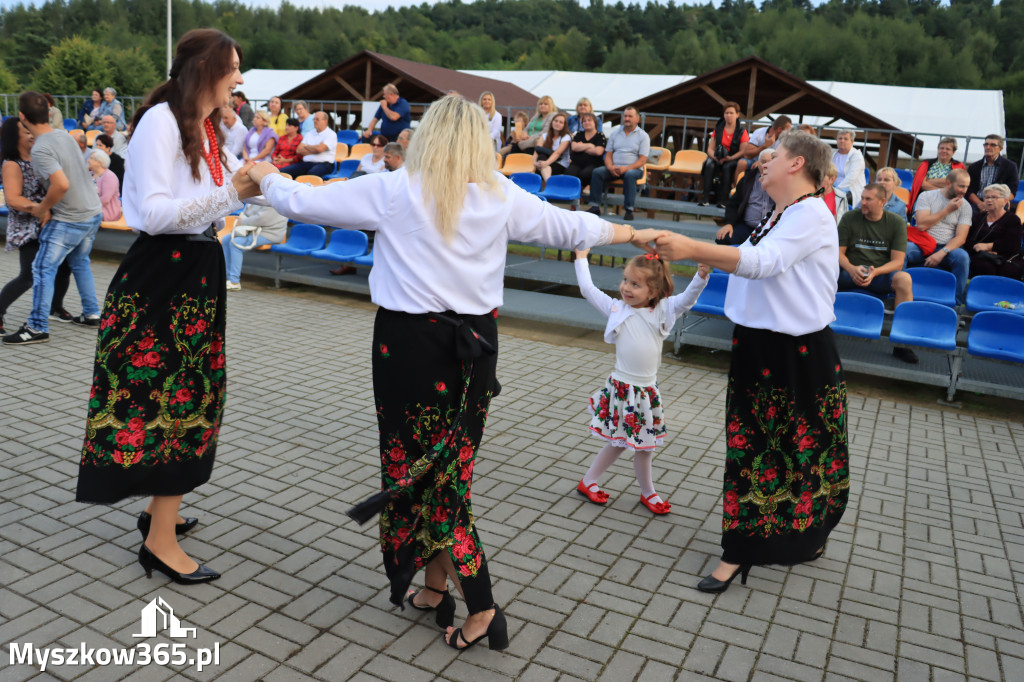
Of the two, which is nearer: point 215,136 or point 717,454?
point 215,136

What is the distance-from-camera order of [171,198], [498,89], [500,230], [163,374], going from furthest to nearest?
[498,89] < [163,374] < [171,198] < [500,230]

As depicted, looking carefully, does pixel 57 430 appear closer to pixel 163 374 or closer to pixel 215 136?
pixel 163 374

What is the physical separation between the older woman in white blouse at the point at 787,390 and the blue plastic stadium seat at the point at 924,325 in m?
3.77

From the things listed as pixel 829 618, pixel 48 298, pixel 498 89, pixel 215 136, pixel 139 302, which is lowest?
pixel 829 618

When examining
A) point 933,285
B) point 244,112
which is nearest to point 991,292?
point 933,285

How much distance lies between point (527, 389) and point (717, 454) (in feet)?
5.83

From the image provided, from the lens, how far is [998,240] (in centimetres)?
840

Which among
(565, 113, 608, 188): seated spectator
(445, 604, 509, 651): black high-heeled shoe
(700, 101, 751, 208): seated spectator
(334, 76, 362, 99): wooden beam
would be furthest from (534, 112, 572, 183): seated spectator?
(334, 76, 362, 99): wooden beam

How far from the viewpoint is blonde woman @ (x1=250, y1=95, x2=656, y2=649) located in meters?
2.65

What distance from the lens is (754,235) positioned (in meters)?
3.56

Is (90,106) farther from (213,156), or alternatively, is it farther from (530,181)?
(213,156)

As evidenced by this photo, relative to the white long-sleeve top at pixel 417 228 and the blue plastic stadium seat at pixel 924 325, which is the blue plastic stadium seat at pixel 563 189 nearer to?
the blue plastic stadium seat at pixel 924 325

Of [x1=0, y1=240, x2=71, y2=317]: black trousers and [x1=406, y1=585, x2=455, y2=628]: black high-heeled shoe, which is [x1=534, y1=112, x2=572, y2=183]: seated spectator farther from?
[x1=406, y1=585, x2=455, y2=628]: black high-heeled shoe

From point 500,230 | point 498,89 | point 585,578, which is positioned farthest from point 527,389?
point 498,89
